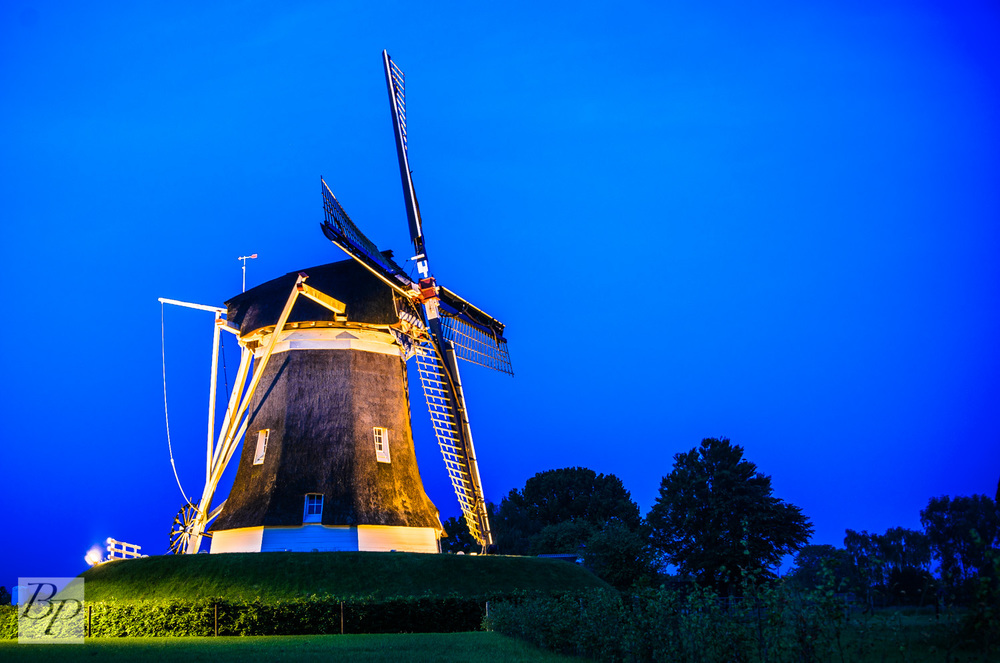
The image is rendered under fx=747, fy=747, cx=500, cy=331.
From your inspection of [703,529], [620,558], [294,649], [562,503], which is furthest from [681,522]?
[294,649]

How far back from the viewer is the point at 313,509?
24.1 metres

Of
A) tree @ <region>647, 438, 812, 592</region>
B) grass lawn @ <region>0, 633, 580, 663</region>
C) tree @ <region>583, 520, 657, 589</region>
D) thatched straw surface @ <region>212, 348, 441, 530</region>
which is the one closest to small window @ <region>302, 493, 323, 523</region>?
thatched straw surface @ <region>212, 348, 441, 530</region>

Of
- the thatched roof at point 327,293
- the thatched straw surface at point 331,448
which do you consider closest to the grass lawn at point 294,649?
the thatched straw surface at point 331,448

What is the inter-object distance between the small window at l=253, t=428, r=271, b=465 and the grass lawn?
27.2 feet

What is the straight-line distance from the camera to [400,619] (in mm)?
19781

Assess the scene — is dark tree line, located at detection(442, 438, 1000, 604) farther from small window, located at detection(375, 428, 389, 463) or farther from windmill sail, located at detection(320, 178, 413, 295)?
windmill sail, located at detection(320, 178, 413, 295)

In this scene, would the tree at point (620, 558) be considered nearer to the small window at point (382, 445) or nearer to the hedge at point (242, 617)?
the small window at point (382, 445)

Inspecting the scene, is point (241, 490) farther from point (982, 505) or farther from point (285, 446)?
point (982, 505)

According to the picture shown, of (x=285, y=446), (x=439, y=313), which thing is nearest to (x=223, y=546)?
(x=285, y=446)

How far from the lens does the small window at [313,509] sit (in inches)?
938

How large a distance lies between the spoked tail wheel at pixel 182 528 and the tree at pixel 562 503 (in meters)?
39.3

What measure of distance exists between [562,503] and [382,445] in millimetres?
46184

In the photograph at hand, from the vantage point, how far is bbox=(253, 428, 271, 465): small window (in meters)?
25.6

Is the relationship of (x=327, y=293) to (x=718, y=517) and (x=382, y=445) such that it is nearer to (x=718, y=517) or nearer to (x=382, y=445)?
(x=382, y=445)
